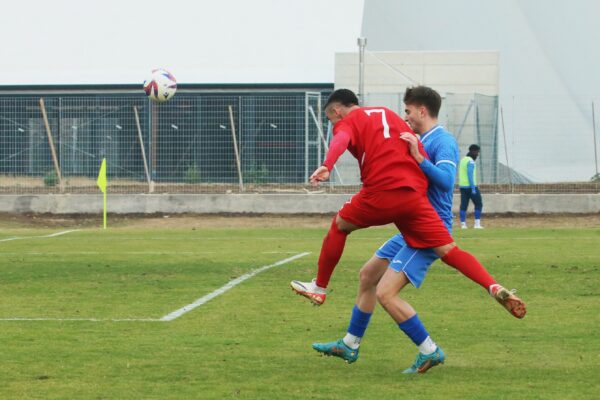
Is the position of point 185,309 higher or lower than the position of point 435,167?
lower

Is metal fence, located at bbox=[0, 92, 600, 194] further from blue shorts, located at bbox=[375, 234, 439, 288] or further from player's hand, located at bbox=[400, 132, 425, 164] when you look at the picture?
player's hand, located at bbox=[400, 132, 425, 164]

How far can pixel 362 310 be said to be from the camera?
7.84 m

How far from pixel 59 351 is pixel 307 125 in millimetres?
20547

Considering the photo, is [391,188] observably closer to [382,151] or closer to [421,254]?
[382,151]

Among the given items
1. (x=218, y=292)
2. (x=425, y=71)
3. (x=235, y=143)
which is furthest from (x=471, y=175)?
(x=218, y=292)

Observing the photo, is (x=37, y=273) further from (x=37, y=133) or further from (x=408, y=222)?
(x=37, y=133)

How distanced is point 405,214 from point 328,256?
26.4 inches

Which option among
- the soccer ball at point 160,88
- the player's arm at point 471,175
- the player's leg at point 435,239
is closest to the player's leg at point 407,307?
the player's leg at point 435,239

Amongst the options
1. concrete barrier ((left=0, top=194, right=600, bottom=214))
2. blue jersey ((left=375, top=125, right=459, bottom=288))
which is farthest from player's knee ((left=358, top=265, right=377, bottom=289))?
concrete barrier ((left=0, top=194, right=600, bottom=214))

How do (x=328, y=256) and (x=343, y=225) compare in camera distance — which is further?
(x=328, y=256)

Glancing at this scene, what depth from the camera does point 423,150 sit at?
7562 millimetres

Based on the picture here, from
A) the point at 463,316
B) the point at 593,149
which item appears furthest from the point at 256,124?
the point at 463,316

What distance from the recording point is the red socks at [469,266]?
292 inches

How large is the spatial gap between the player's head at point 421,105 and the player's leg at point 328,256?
0.78 m
